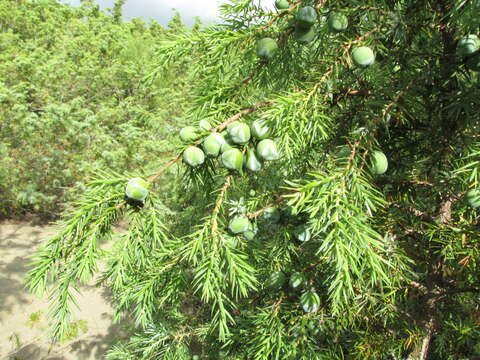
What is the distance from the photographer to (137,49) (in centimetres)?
941

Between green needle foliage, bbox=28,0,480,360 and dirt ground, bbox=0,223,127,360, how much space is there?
123 inches

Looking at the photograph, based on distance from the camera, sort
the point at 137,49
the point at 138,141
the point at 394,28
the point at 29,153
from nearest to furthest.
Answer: the point at 394,28
the point at 138,141
the point at 29,153
the point at 137,49

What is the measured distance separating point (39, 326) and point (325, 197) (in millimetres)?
4829

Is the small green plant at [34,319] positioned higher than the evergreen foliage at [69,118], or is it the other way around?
the evergreen foliage at [69,118]

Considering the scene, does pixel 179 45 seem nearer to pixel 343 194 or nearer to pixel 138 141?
pixel 343 194

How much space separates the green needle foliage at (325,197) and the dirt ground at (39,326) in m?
3.12

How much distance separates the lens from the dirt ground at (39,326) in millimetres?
3729

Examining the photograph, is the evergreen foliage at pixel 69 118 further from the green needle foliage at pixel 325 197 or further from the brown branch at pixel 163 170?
the brown branch at pixel 163 170

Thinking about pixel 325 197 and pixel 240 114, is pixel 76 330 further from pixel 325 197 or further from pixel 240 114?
pixel 325 197

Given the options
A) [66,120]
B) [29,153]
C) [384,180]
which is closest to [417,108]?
[384,180]

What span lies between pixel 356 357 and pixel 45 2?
1371 centimetres

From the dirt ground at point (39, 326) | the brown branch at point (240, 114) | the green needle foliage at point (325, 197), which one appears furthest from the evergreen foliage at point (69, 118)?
the brown branch at point (240, 114)

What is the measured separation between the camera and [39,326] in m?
4.10

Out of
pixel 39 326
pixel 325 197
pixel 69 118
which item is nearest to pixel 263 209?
pixel 325 197
